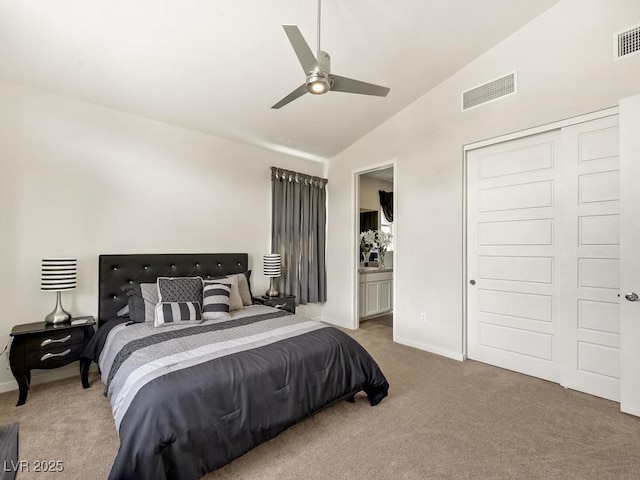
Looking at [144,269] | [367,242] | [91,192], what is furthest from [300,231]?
[91,192]

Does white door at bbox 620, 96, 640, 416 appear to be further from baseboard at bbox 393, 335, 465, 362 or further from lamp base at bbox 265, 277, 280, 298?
lamp base at bbox 265, 277, 280, 298

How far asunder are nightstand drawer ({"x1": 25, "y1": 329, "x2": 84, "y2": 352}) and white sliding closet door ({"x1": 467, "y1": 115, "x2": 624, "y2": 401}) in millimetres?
3920

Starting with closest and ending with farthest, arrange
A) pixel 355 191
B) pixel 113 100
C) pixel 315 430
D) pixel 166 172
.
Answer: pixel 315 430 → pixel 113 100 → pixel 166 172 → pixel 355 191

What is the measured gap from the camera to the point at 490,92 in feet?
10.7

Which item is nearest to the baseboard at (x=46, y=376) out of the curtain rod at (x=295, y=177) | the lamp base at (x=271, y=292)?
the lamp base at (x=271, y=292)

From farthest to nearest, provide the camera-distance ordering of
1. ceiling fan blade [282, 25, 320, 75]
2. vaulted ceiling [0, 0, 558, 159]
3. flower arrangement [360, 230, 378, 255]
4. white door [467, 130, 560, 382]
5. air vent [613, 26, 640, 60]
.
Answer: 1. flower arrangement [360, 230, 378, 255]
2. white door [467, 130, 560, 382]
3. air vent [613, 26, 640, 60]
4. vaulted ceiling [0, 0, 558, 159]
5. ceiling fan blade [282, 25, 320, 75]

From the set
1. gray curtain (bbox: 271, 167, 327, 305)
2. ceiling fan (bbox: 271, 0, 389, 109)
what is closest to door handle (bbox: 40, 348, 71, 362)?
gray curtain (bbox: 271, 167, 327, 305)

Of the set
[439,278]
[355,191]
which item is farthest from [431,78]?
[439,278]

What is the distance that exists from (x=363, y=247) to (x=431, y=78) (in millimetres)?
3121

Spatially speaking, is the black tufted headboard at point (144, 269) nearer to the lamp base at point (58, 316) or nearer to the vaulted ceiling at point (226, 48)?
the lamp base at point (58, 316)

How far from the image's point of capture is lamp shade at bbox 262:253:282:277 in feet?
13.8

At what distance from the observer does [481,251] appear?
340 cm

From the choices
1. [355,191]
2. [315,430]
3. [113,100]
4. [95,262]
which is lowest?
[315,430]

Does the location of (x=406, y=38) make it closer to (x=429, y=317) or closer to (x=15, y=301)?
(x=429, y=317)
